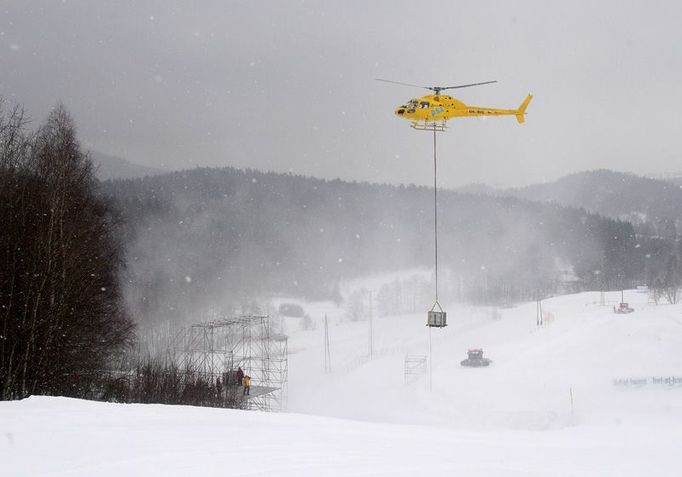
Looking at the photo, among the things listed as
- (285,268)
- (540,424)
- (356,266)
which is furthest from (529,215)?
(540,424)

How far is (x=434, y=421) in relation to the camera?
920 inches

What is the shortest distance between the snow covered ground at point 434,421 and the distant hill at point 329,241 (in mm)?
47012

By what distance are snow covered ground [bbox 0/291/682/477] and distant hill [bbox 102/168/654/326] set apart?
47012 millimetres

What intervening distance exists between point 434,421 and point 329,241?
10683 centimetres

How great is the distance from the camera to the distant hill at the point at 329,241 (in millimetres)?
99688

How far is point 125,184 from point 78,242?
116m

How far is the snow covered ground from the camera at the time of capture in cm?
568

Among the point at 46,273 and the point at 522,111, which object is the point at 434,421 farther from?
the point at 46,273

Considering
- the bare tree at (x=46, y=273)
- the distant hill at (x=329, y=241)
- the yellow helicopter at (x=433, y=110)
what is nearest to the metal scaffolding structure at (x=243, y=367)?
the bare tree at (x=46, y=273)

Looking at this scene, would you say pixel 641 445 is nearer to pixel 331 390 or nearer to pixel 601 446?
pixel 601 446

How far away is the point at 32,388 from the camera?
12.2 m

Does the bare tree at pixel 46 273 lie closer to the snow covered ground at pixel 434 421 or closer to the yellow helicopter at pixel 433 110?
the snow covered ground at pixel 434 421

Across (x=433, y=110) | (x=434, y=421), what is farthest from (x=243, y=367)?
(x=433, y=110)

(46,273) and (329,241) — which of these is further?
(329,241)
